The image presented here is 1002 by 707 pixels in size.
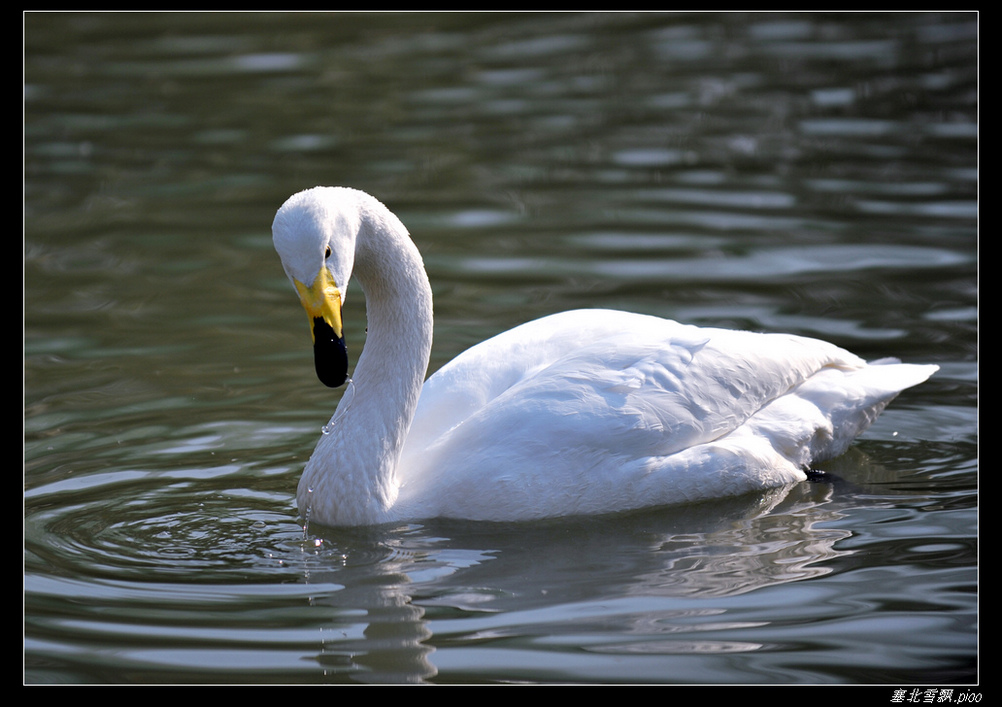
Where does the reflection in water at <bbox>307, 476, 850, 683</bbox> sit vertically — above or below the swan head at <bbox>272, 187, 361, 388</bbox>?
below

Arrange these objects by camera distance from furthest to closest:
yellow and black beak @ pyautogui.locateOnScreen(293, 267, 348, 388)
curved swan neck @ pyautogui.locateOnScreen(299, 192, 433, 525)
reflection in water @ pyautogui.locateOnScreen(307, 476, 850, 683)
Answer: curved swan neck @ pyautogui.locateOnScreen(299, 192, 433, 525) → yellow and black beak @ pyautogui.locateOnScreen(293, 267, 348, 388) → reflection in water @ pyautogui.locateOnScreen(307, 476, 850, 683)

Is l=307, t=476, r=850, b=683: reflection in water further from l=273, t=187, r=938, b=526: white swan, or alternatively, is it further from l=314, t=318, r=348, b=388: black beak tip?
l=314, t=318, r=348, b=388: black beak tip

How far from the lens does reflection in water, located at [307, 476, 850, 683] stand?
513cm

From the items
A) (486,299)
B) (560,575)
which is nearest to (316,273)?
(560,575)

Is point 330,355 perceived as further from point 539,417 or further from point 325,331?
point 539,417

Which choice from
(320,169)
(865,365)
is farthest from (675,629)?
(320,169)

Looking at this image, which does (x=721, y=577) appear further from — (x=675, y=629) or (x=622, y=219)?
(x=622, y=219)

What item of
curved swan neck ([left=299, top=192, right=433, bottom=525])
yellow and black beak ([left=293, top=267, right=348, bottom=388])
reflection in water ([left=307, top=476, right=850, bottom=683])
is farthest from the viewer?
curved swan neck ([left=299, top=192, right=433, bottom=525])

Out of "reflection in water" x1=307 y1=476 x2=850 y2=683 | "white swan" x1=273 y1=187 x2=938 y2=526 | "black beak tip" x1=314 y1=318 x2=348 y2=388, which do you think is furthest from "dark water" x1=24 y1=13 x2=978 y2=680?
"black beak tip" x1=314 y1=318 x2=348 y2=388

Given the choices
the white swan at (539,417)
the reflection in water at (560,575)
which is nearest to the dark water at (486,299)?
the reflection in water at (560,575)

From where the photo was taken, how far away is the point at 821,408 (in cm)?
696

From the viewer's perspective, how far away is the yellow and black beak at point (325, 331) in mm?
5316

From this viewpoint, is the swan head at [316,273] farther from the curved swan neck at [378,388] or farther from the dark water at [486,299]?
the dark water at [486,299]

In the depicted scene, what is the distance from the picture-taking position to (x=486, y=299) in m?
9.69
